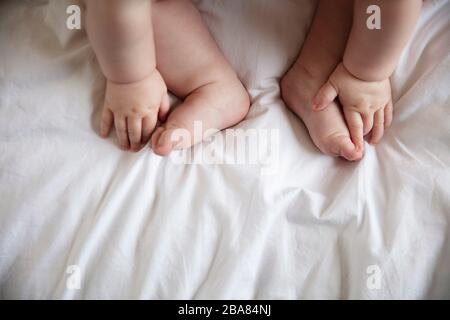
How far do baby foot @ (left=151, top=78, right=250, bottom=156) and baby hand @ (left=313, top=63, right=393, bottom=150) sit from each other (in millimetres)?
116

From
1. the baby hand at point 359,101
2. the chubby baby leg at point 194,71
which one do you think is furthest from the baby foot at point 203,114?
the baby hand at point 359,101

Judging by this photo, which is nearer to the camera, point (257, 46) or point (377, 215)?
point (377, 215)

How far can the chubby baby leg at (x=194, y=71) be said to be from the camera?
2.18ft

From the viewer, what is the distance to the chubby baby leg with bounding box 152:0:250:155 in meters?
0.67

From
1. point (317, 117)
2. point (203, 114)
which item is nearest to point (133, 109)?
point (203, 114)

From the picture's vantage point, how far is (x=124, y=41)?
59 cm

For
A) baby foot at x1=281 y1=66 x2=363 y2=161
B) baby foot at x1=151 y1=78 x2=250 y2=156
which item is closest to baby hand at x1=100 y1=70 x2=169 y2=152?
baby foot at x1=151 y1=78 x2=250 y2=156

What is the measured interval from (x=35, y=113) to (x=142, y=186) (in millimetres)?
196

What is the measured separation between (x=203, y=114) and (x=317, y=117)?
16 centimetres

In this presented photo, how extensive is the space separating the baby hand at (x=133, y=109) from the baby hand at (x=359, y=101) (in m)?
0.23

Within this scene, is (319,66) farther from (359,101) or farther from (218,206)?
(218,206)

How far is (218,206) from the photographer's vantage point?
1.95ft
